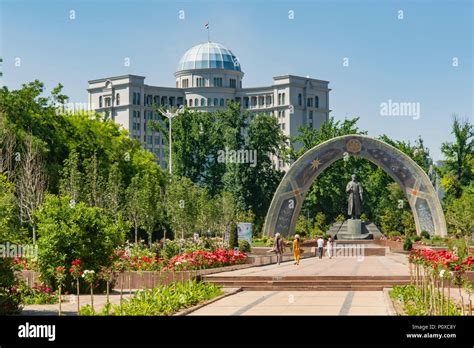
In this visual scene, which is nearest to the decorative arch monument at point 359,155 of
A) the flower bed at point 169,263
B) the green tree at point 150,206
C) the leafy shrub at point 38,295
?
the green tree at point 150,206

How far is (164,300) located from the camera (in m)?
18.7

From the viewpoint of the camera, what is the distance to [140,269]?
84.5 ft

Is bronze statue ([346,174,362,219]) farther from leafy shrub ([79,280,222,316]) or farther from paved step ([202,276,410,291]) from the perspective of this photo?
leafy shrub ([79,280,222,316])

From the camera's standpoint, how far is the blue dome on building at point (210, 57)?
142 metres

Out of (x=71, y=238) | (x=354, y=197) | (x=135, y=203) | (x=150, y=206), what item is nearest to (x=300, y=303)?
(x=71, y=238)

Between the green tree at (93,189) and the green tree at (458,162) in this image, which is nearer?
the green tree at (93,189)

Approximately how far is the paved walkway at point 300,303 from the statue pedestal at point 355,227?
35549mm

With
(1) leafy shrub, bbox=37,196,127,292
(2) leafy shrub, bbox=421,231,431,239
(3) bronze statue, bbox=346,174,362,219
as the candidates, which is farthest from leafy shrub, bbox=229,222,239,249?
(1) leafy shrub, bbox=37,196,127,292

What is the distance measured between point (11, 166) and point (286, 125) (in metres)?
98.2

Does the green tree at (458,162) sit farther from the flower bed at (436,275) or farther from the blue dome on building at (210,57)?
the blue dome on building at (210,57)

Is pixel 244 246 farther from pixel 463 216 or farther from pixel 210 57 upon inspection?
pixel 210 57

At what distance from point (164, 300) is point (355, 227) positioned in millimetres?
41885
